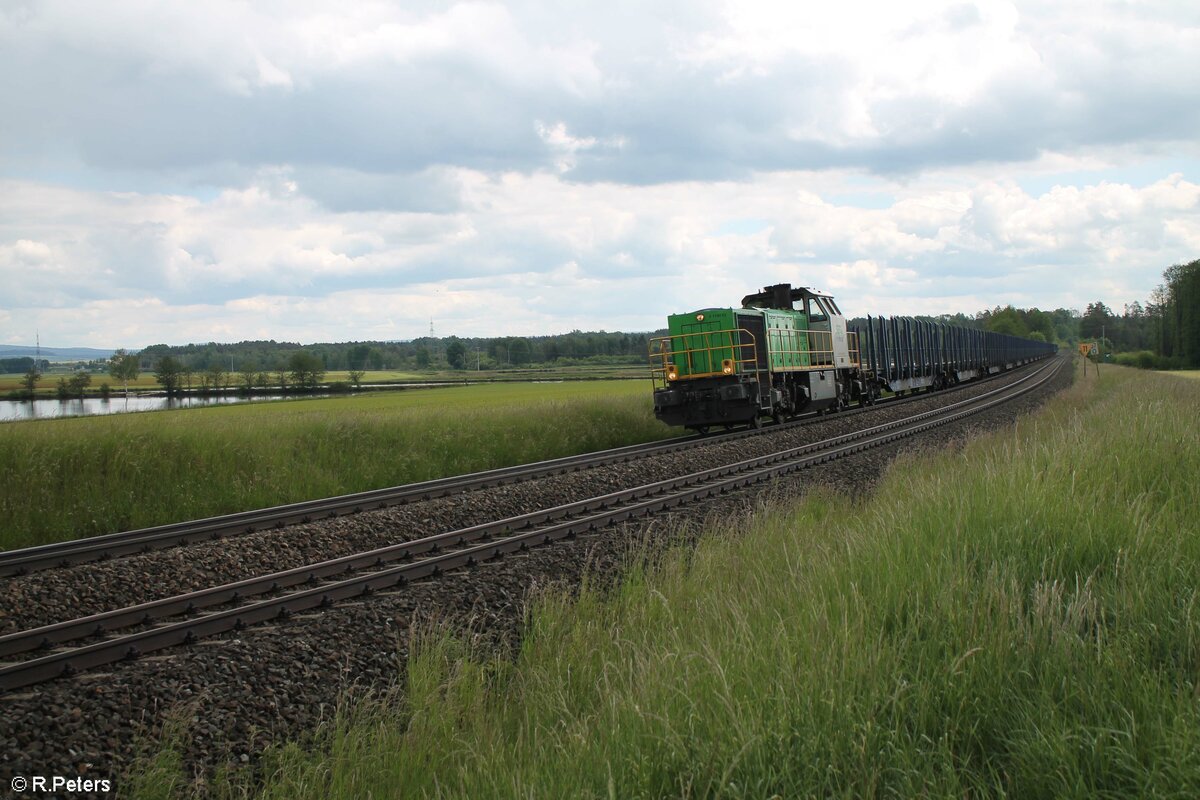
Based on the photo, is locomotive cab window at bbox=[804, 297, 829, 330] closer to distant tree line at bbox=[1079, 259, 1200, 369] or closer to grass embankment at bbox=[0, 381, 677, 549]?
grass embankment at bbox=[0, 381, 677, 549]

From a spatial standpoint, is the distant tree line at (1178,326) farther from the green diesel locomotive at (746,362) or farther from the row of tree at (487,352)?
the green diesel locomotive at (746,362)

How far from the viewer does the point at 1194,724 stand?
290cm

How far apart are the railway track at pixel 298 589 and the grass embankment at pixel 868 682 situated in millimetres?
1865

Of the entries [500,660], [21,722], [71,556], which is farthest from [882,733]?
[71,556]

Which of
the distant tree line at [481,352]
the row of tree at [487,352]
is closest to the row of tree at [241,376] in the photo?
the distant tree line at [481,352]

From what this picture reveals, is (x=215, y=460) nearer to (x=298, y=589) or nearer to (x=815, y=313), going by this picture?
(x=298, y=589)

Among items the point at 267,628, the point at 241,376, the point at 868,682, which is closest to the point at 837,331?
the point at 267,628

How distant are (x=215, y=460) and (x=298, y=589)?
7.35 metres

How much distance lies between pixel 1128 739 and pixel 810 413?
24.0m

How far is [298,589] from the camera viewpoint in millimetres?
7895

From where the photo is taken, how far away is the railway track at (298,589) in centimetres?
606

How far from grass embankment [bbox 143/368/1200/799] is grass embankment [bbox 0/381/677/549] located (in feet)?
28.2

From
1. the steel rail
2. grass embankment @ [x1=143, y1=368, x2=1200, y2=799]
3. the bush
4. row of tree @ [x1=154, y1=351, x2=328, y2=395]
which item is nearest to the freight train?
the steel rail

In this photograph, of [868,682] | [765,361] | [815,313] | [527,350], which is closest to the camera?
[868,682]
